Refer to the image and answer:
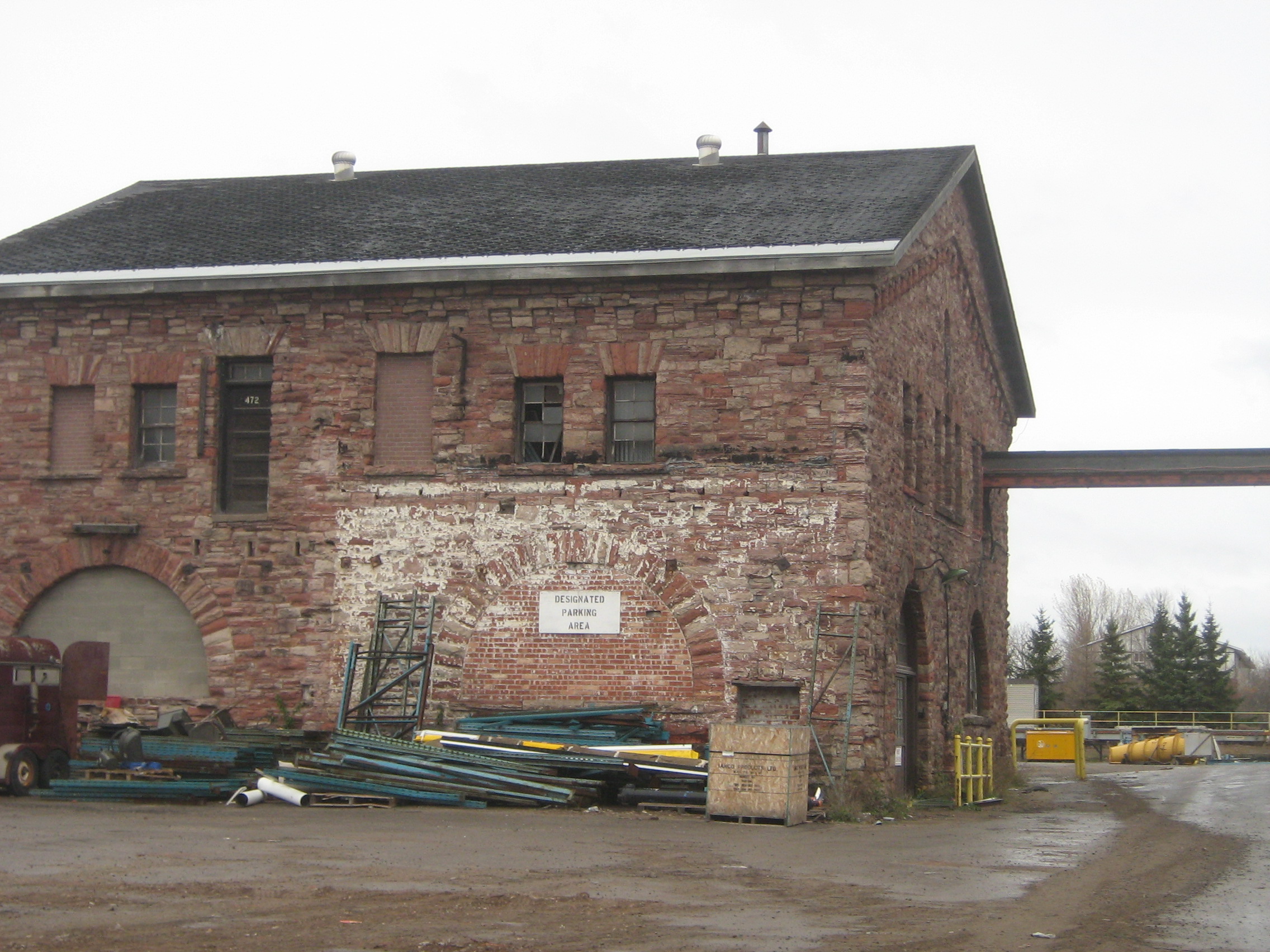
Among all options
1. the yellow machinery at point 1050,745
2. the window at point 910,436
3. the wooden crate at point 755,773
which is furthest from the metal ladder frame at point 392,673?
the yellow machinery at point 1050,745

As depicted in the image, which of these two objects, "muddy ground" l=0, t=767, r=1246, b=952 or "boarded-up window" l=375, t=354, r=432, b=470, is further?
"boarded-up window" l=375, t=354, r=432, b=470

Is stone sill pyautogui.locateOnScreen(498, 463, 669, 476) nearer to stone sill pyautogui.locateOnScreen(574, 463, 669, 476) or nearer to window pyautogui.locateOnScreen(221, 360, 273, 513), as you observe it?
stone sill pyautogui.locateOnScreen(574, 463, 669, 476)

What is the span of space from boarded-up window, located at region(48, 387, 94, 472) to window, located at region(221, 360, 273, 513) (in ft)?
6.18

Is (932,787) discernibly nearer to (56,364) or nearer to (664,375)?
(664,375)

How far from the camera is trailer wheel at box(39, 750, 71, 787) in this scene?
18109mm

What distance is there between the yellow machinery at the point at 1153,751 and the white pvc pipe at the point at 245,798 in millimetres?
34662

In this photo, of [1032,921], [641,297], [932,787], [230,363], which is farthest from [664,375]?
[1032,921]

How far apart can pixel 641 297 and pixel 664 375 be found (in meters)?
1.05

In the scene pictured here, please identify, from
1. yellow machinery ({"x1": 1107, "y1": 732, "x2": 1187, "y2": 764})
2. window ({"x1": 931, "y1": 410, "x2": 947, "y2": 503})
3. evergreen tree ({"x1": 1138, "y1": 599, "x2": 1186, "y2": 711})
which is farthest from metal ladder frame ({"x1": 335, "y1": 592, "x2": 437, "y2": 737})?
evergreen tree ({"x1": 1138, "y1": 599, "x2": 1186, "y2": 711})

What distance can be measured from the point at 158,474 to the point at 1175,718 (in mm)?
49240

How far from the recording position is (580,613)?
20.1 metres

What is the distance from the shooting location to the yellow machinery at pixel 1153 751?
4675cm

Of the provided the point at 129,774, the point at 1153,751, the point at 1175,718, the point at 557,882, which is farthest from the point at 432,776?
the point at 1175,718

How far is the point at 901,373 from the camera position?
21.6 metres
